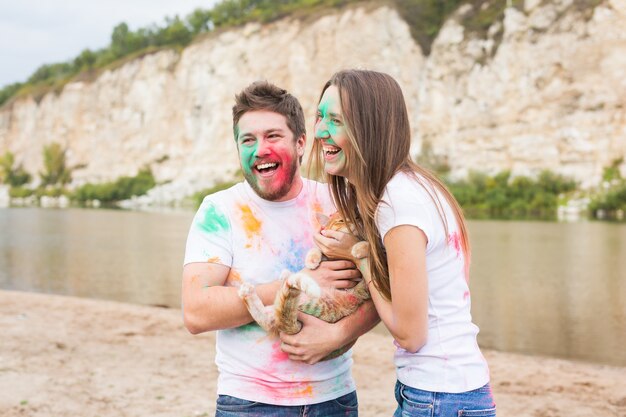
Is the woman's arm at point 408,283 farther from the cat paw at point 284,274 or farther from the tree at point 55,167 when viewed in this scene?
the tree at point 55,167

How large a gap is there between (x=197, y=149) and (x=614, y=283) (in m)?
50.6

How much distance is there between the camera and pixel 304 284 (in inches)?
95.1

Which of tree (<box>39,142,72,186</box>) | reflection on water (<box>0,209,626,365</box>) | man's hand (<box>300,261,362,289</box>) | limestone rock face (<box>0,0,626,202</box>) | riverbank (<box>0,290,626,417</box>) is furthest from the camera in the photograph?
tree (<box>39,142,72,186</box>)

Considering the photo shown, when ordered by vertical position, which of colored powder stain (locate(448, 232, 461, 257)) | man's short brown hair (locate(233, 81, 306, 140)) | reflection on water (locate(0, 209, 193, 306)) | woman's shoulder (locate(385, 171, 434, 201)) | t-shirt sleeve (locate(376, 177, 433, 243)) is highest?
man's short brown hair (locate(233, 81, 306, 140))

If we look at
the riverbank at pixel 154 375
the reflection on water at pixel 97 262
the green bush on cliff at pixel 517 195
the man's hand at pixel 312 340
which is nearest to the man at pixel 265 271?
the man's hand at pixel 312 340

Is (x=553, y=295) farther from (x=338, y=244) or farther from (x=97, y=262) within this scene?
(x=97, y=262)

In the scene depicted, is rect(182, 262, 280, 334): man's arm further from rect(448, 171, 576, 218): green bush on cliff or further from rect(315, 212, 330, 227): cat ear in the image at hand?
rect(448, 171, 576, 218): green bush on cliff

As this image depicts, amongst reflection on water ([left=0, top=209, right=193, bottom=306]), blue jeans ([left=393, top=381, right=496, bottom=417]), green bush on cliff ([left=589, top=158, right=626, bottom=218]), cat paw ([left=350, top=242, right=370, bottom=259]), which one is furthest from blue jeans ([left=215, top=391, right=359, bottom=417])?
green bush on cliff ([left=589, top=158, right=626, bottom=218])

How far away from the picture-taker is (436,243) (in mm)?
2307

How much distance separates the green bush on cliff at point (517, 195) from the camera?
42094 millimetres

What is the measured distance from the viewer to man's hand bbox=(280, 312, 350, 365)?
258 centimetres

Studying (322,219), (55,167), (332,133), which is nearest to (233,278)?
(322,219)

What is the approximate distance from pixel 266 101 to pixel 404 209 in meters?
0.91

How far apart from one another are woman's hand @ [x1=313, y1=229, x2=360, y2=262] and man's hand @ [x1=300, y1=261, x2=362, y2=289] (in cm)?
4
